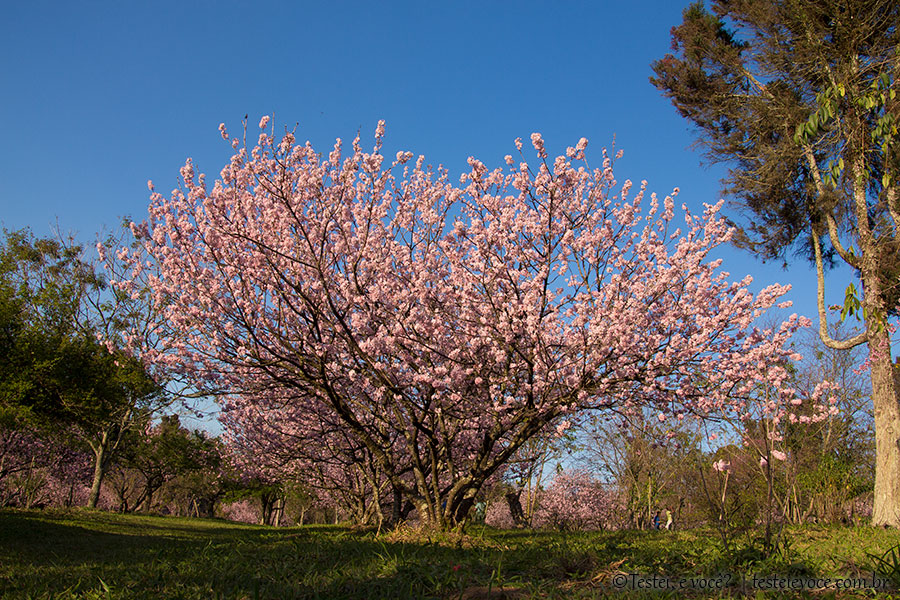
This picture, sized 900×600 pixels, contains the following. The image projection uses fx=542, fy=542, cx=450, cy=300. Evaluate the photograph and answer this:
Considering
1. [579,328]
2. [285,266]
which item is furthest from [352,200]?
[579,328]

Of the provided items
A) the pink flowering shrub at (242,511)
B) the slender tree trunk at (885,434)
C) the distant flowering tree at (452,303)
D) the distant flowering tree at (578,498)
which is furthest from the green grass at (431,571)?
the pink flowering shrub at (242,511)

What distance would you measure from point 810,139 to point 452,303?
759 centimetres

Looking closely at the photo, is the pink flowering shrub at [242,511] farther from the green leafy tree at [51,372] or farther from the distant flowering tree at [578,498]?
the green leafy tree at [51,372]

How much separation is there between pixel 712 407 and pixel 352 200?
22.2 ft

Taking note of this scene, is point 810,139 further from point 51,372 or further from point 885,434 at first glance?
point 51,372

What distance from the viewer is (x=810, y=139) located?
1025 centimetres

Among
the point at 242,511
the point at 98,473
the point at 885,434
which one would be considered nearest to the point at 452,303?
the point at 885,434

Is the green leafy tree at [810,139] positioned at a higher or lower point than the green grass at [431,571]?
higher

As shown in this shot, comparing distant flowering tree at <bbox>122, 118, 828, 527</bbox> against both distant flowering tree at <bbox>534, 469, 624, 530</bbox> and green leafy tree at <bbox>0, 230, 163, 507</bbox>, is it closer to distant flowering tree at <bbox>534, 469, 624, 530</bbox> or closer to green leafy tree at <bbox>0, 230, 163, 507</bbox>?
green leafy tree at <bbox>0, 230, 163, 507</bbox>

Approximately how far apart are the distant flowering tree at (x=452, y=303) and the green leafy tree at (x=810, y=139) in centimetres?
450

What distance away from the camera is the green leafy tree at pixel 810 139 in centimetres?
1148

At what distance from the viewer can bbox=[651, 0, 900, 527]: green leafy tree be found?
452 inches

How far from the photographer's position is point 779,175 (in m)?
14.5

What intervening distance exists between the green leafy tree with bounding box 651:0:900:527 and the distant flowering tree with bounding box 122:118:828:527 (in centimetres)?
450
